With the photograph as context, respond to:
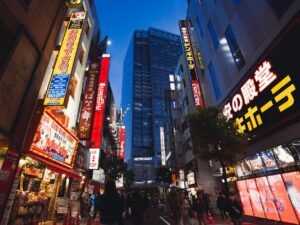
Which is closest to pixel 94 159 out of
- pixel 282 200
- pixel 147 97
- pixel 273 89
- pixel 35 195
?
pixel 35 195

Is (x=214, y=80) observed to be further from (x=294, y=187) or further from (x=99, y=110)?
(x=294, y=187)

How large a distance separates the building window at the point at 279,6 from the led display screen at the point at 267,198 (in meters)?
9.47

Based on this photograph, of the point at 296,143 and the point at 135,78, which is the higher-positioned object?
the point at 135,78

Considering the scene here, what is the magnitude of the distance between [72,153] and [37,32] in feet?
26.7

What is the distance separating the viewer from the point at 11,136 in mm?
7438

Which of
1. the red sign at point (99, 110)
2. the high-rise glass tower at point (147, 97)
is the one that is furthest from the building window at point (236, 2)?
the high-rise glass tower at point (147, 97)

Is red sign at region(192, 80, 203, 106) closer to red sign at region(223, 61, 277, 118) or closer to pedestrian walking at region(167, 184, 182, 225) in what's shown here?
red sign at region(223, 61, 277, 118)

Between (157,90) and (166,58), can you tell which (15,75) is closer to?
(157,90)

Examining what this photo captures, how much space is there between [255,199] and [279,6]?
11.8 meters

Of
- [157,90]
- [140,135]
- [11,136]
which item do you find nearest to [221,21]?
[11,136]

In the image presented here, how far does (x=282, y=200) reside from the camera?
9.90m

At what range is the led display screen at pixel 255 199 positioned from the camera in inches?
468

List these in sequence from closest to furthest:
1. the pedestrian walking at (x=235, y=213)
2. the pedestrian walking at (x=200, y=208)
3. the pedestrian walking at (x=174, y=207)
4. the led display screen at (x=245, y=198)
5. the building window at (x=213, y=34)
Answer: the pedestrian walking at (x=174, y=207)
the pedestrian walking at (x=235, y=213)
the pedestrian walking at (x=200, y=208)
the led display screen at (x=245, y=198)
the building window at (x=213, y=34)

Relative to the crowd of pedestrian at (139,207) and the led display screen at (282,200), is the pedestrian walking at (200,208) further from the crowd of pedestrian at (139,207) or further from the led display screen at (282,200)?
the led display screen at (282,200)
